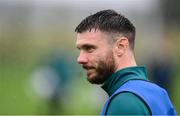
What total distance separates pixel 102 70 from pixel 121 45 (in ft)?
0.61

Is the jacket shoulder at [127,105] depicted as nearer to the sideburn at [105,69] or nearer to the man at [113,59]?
the man at [113,59]

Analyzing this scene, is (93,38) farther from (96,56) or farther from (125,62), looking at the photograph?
(125,62)

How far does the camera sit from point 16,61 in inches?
1075

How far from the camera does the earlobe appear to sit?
16.2 feet

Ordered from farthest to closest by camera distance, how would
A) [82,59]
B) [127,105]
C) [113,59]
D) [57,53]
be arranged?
[57,53] < [82,59] < [113,59] < [127,105]

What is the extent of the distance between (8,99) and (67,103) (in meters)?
3.38

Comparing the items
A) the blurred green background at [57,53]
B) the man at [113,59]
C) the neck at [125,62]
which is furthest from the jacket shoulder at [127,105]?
the blurred green background at [57,53]

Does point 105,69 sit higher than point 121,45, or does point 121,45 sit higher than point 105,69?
point 121,45

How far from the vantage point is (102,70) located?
4.95 metres

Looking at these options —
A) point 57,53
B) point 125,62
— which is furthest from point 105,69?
point 57,53

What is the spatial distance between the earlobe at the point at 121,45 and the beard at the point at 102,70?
0.05m

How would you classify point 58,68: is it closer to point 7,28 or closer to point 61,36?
point 61,36

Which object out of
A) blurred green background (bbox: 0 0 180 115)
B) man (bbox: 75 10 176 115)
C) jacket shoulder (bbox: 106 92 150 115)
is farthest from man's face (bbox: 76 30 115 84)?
blurred green background (bbox: 0 0 180 115)

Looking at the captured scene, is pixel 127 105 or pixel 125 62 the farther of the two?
pixel 125 62
